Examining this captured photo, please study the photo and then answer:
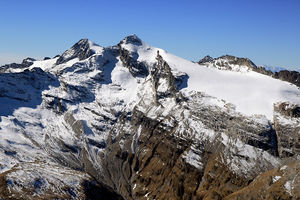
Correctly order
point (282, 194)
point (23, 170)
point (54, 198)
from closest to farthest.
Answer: point (282, 194), point (54, 198), point (23, 170)

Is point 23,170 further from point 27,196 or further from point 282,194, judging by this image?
point 282,194

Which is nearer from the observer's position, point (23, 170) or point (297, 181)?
point (297, 181)


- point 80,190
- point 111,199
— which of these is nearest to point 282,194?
point 111,199

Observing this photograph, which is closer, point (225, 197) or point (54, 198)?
point (54, 198)

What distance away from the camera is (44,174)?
199125 mm

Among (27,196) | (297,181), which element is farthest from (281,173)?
(27,196)

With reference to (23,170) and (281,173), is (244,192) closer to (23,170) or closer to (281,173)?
(281,173)

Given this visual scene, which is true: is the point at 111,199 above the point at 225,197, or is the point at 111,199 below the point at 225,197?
below

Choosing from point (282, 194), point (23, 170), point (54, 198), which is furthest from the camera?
point (23, 170)

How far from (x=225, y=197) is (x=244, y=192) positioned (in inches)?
684

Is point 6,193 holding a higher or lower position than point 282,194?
lower

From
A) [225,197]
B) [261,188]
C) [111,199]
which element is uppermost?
[261,188]

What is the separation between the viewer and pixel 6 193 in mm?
166750

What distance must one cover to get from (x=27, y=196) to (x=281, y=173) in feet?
443
